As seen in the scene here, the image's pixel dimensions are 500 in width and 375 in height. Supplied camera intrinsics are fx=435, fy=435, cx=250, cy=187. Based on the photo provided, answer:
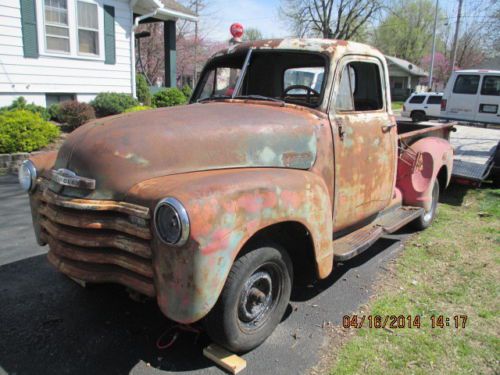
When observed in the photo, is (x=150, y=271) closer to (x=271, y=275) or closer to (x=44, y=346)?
(x=271, y=275)

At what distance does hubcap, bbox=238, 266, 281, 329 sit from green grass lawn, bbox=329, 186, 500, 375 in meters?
0.58

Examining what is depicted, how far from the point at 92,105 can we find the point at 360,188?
955cm

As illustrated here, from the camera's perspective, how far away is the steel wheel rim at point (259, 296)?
2.85 m

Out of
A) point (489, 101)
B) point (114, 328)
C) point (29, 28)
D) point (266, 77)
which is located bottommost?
point (114, 328)

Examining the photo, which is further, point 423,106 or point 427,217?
point 423,106

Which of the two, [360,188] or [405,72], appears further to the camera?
[405,72]

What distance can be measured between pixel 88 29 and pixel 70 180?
34.1 feet

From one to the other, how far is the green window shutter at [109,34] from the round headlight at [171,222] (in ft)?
36.5

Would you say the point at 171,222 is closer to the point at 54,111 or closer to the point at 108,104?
the point at 54,111

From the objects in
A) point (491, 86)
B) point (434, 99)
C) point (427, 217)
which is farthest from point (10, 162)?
point (434, 99)

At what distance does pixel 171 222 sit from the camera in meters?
2.32

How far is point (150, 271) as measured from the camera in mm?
2469

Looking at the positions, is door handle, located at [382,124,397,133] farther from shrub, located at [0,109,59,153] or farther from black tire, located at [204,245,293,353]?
shrub, located at [0,109,59,153]

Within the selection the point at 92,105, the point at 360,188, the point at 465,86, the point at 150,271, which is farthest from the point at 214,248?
the point at 465,86
